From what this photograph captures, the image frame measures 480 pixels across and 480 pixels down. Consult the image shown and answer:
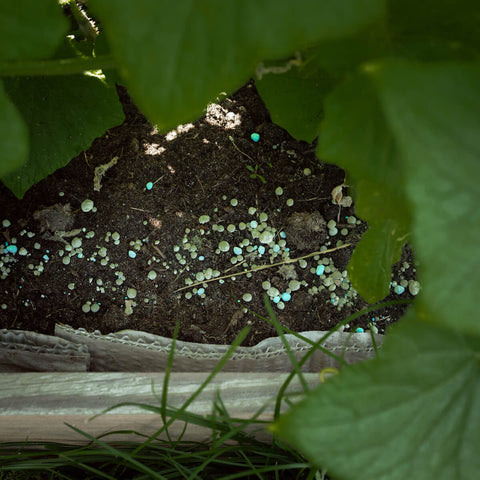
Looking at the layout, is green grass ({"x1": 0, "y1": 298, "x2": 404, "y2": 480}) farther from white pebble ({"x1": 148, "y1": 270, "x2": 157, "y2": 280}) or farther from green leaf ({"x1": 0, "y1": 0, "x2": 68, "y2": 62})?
green leaf ({"x1": 0, "y1": 0, "x2": 68, "y2": 62})

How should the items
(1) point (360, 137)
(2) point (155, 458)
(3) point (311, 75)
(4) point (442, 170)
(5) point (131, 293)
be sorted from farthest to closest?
(5) point (131, 293)
(2) point (155, 458)
(3) point (311, 75)
(1) point (360, 137)
(4) point (442, 170)

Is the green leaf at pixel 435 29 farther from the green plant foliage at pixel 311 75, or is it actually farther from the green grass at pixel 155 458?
the green grass at pixel 155 458

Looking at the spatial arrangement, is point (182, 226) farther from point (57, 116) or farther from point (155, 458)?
point (155, 458)

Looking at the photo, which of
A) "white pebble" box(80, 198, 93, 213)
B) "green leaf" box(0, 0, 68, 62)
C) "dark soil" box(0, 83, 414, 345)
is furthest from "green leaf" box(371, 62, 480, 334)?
"white pebble" box(80, 198, 93, 213)

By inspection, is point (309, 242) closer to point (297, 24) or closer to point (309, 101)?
point (309, 101)

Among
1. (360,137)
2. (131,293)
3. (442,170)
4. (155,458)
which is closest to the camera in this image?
(442,170)

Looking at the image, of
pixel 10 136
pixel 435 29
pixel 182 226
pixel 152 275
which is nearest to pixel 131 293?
pixel 152 275

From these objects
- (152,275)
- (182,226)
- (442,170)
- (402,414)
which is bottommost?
(402,414)

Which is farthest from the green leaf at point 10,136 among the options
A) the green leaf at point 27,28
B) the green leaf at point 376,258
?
the green leaf at point 376,258
